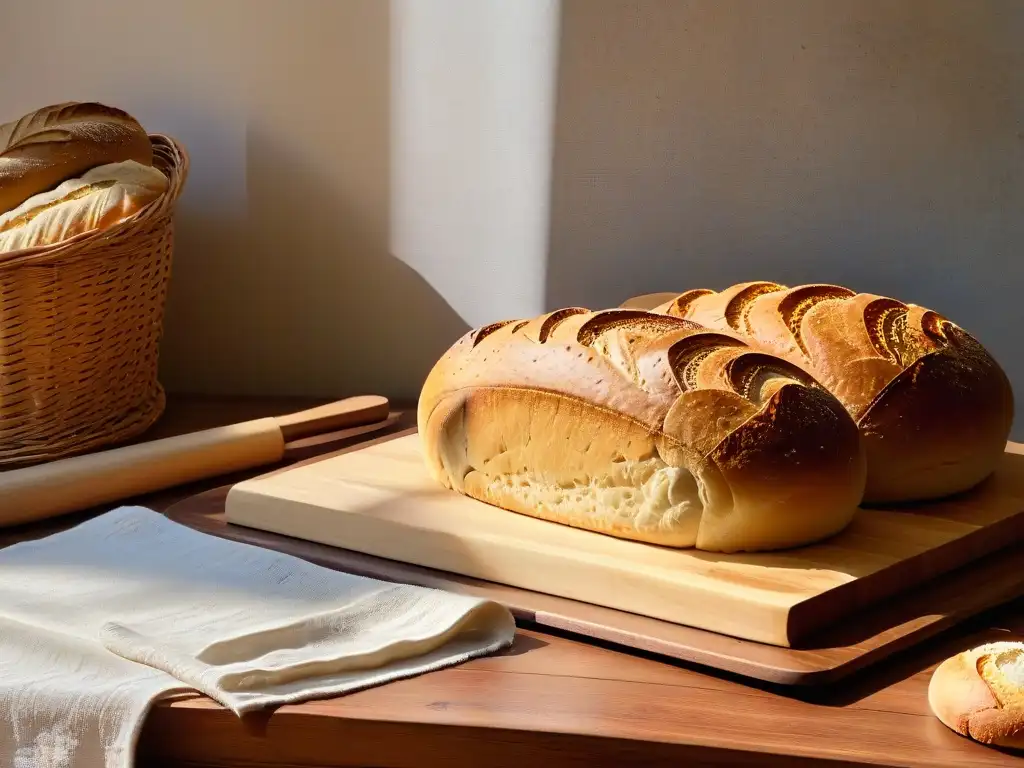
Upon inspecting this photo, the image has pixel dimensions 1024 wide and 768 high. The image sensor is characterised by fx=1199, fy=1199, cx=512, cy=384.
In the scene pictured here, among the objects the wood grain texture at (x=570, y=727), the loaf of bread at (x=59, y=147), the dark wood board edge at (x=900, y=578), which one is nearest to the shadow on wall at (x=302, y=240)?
the loaf of bread at (x=59, y=147)

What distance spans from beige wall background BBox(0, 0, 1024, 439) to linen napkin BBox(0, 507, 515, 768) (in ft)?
2.23

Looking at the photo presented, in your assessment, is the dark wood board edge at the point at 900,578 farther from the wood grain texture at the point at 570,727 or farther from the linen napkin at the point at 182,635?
the linen napkin at the point at 182,635

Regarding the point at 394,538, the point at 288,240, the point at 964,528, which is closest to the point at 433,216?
the point at 288,240

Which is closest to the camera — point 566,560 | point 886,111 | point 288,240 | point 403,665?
point 403,665

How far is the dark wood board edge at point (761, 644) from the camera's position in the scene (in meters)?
0.76

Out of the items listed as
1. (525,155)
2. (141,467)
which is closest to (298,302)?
(525,155)

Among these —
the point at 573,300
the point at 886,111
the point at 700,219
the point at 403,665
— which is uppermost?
the point at 886,111

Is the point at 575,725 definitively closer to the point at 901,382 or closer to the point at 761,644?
the point at 761,644

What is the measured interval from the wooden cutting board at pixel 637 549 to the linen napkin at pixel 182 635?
8cm

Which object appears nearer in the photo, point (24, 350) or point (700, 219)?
point (24, 350)

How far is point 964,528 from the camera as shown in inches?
38.1

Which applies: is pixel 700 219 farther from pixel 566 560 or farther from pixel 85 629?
pixel 85 629

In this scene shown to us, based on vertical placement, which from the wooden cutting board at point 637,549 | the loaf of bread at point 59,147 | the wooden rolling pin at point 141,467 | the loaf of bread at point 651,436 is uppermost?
the loaf of bread at point 59,147

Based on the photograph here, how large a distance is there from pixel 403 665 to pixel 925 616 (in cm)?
37
